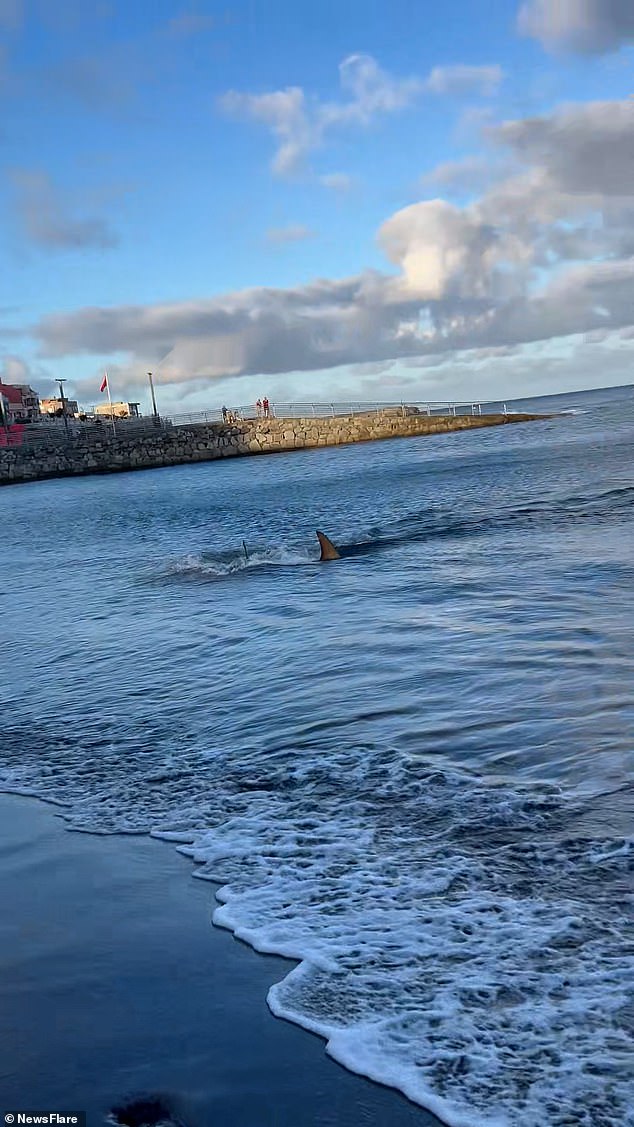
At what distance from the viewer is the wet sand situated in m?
2.71

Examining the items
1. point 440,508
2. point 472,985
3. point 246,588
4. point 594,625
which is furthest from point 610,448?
point 472,985

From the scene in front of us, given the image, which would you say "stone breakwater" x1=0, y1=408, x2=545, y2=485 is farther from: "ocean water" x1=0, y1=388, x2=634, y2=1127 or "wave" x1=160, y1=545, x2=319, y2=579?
"ocean water" x1=0, y1=388, x2=634, y2=1127

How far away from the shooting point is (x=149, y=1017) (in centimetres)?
315

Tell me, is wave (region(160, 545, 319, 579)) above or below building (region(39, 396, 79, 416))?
below

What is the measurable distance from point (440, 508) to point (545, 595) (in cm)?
1365

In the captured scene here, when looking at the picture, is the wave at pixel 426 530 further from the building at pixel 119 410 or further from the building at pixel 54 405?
the building at pixel 54 405

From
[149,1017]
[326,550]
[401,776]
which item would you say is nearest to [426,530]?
[326,550]

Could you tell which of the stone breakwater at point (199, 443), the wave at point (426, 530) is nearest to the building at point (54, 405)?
the stone breakwater at point (199, 443)

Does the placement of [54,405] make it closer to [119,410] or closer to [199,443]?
[119,410]

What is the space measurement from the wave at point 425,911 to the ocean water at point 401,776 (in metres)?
0.01

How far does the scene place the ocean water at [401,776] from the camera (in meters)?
3.04

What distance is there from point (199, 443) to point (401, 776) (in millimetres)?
74972

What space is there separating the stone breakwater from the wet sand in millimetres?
74620

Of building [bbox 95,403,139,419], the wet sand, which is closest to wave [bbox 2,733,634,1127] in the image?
the wet sand
